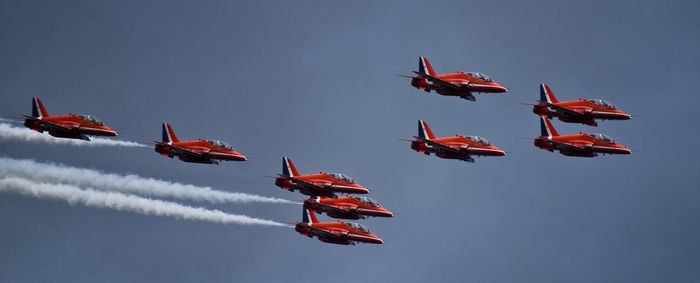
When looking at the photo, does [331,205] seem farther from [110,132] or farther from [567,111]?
[567,111]

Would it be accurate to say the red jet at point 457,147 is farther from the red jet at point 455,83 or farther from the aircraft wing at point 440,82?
the aircraft wing at point 440,82

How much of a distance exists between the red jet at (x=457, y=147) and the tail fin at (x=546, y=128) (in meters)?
5.78

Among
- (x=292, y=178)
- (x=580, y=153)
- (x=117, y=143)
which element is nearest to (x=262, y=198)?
(x=292, y=178)

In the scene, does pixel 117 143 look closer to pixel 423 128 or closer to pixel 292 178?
pixel 292 178

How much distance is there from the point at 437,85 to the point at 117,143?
40.1 meters

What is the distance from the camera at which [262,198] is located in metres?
167

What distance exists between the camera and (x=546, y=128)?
527ft

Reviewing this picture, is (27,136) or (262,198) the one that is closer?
(27,136)

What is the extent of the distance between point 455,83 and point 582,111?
16.0 m

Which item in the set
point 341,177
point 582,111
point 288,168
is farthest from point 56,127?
point 582,111

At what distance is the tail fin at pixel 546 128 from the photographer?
160125 millimetres

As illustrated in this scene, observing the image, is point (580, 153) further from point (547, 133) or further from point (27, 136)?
point (27, 136)

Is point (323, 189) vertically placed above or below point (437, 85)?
below

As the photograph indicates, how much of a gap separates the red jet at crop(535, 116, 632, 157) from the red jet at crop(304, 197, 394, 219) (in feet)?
74.8
